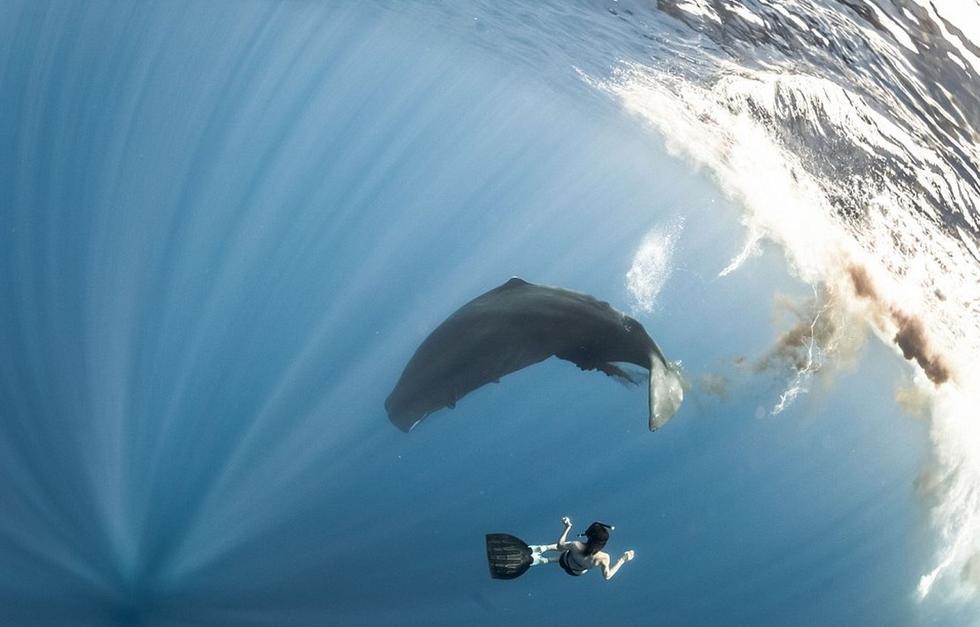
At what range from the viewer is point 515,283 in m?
8.87

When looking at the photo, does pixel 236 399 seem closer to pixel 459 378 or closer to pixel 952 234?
pixel 459 378

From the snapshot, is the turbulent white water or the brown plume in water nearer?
the turbulent white water

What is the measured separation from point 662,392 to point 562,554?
7.54 ft

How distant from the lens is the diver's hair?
21.1 feet

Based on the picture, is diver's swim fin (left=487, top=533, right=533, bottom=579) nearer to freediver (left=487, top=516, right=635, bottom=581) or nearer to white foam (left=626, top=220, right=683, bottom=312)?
freediver (left=487, top=516, right=635, bottom=581)

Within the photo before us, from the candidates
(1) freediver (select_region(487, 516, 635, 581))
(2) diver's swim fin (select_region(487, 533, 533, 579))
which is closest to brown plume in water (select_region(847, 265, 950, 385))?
(1) freediver (select_region(487, 516, 635, 581))

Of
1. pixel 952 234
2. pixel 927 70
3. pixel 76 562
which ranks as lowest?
pixel 76 562

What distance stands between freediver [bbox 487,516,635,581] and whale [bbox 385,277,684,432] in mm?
2211

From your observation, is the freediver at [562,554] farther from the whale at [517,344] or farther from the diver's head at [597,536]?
the whale at [517,344]

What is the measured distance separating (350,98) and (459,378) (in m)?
17.4

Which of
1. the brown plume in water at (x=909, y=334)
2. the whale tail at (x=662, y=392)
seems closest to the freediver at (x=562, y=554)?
the whale tail at (x=662, y=392)

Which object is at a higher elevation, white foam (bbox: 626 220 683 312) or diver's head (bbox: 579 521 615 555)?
diver's head (bbox: 579 521 615 555)

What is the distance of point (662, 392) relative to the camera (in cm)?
781

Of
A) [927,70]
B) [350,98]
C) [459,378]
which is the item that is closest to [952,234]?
[927,70]
